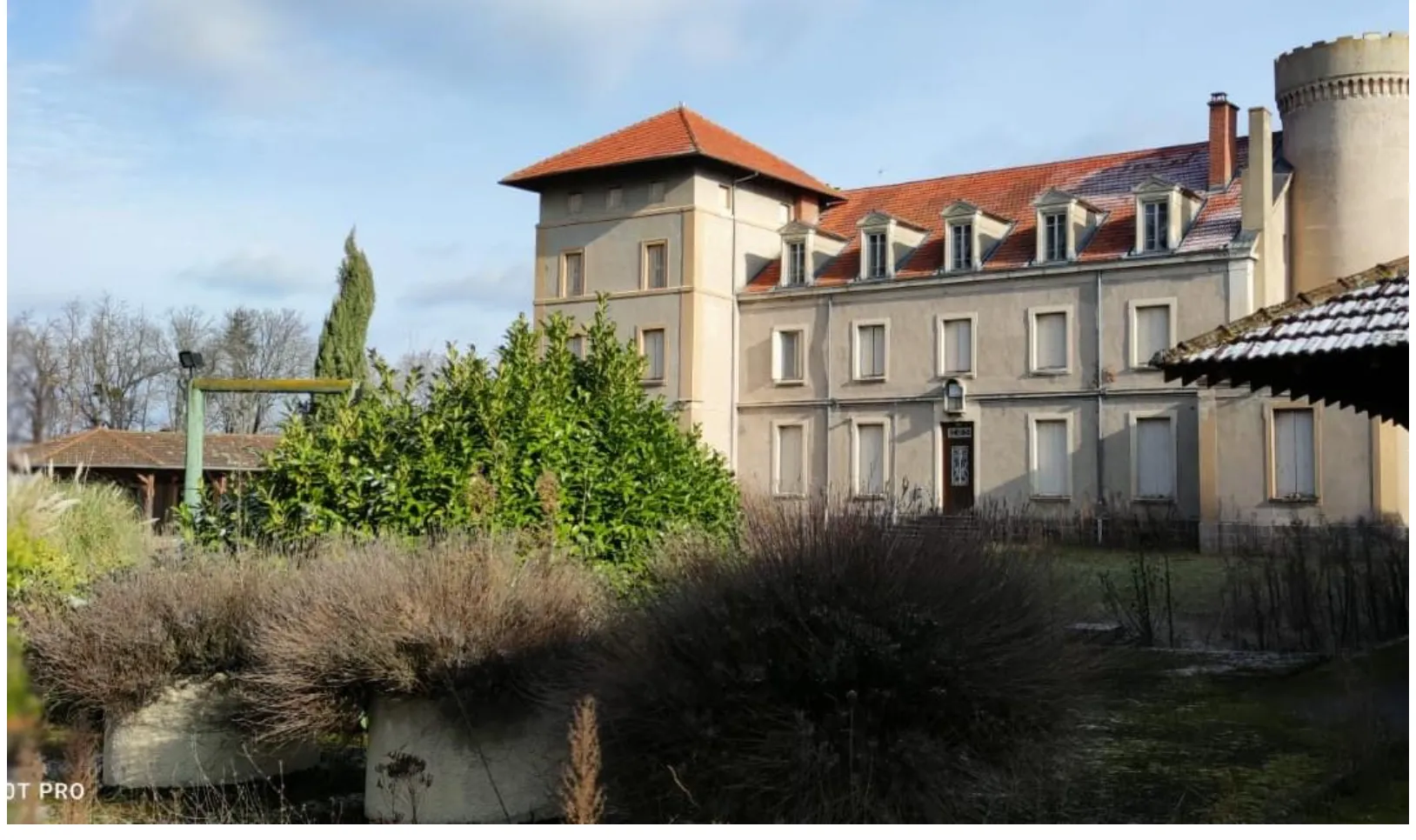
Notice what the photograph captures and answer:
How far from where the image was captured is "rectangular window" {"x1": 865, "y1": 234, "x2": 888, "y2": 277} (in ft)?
111

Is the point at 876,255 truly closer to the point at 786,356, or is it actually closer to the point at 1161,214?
the point at 786,356

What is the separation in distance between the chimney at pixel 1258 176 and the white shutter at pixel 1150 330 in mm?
2446

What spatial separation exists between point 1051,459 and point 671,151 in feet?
38.6

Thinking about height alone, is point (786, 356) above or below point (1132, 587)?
above

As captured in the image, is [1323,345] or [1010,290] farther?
[1010,290]

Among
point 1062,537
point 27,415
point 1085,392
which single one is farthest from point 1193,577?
point 27,415

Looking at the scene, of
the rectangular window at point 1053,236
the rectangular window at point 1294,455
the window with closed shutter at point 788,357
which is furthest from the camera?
the window with closed shutter at point 788,357

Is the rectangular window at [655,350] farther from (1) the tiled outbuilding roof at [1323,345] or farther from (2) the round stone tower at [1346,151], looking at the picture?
(1) the tiled outbuilding roof at [1323,345]

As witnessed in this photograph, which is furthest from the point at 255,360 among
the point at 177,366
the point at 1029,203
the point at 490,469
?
the point at 490,469

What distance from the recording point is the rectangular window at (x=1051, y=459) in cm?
3048

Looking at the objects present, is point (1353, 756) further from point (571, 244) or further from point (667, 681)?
point (571, 244)

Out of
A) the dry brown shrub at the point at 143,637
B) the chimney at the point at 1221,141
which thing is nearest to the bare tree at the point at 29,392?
the dry brown shrub at the point at 143,637

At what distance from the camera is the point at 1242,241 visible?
92.1ft

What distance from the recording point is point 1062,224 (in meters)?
31.0
